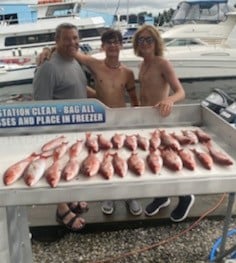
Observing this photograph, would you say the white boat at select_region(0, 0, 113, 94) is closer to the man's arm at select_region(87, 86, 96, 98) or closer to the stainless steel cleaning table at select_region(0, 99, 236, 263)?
the man's arm at select_region(87, 86, 96, 98)

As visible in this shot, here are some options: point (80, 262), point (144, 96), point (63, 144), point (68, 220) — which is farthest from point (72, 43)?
point (80, 262)

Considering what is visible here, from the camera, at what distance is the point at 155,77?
3.97 metres

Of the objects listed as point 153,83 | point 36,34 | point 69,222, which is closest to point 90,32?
point 36,34

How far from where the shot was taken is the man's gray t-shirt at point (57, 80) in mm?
3684

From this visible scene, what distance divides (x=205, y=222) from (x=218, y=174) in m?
2.11

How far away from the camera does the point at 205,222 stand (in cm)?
409

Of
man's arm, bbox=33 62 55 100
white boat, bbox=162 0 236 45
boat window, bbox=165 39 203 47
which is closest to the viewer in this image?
man's arm, bbox=33 62 55 100

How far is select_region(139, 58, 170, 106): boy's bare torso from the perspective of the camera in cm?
395

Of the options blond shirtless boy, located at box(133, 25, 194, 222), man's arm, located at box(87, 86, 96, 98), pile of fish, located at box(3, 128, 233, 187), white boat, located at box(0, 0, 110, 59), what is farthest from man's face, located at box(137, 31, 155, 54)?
white boat, located at box(0, 0, 110, 59)

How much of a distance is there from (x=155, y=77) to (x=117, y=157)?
170 centimetres

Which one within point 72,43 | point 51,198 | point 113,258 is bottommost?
point 113,258

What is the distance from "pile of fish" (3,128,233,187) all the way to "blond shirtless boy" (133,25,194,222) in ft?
3.20

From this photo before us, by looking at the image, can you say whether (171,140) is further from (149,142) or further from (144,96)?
(144,96)

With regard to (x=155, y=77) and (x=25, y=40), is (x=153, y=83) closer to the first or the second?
(x=155, y=77)
